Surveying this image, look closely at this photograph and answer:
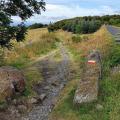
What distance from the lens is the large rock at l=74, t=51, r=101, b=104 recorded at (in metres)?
13.4

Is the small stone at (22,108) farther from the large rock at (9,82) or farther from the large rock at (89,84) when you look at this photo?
the large rock at (89,84)

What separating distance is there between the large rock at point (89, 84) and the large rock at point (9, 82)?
2.02 m

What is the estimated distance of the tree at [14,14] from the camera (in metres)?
18.1

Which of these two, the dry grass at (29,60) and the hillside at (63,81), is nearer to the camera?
the hillside at (63,81)

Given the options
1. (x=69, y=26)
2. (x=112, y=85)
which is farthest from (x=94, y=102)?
(x=69, y=26)

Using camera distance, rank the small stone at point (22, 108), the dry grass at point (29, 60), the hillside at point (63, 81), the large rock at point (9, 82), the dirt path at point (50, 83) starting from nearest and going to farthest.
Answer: the hillside at point (63, 81) → the dirt path at point (50, 83) → the small stone at point (22, 108) → the large rock at point (9, 82) → the dry grass at point (29, 60)

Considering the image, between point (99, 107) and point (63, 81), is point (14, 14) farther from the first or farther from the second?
point (99, 107)

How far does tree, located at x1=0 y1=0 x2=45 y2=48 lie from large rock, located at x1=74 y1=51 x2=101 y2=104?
3341 millimetres

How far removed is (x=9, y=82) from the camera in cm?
1445

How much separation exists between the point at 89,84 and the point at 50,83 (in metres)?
3.53

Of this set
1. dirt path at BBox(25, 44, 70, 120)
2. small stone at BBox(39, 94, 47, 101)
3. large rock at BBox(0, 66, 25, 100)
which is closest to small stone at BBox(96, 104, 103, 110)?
dirt path at BBox(25, 44, 70, 120)

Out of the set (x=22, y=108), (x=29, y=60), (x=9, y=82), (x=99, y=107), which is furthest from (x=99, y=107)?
(x=29, y=60)

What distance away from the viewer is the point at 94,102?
13.3 m

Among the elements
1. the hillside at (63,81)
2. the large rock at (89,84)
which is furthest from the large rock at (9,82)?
the large rock at (89,84)
